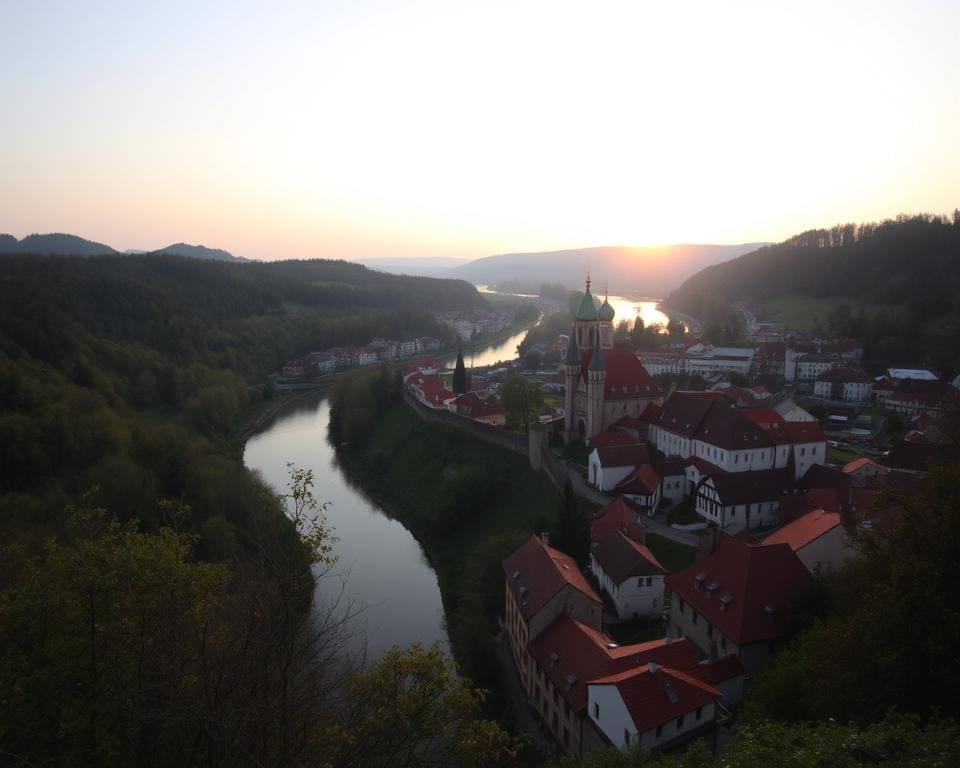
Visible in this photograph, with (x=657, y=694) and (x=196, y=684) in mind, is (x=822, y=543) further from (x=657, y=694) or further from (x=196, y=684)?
(x=196, y=684)

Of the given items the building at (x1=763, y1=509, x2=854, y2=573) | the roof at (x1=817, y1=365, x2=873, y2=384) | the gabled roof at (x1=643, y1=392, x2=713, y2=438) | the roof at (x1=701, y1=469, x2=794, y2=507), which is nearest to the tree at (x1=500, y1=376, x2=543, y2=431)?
the gabled roof at (x1=643, y1=392, x2=713, y2=438)

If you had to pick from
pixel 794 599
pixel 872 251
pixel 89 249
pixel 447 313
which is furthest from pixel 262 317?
pixel 89 249

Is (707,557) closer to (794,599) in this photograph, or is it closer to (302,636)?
(794,599)

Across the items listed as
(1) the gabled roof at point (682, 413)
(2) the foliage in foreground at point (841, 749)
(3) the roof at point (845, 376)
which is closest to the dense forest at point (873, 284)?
(3) the roof at point (845, 376)

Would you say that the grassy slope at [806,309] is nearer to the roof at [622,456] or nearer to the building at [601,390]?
the building at [601,390]

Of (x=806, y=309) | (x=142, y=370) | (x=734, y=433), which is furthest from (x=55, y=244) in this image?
(x=734, y=433)
